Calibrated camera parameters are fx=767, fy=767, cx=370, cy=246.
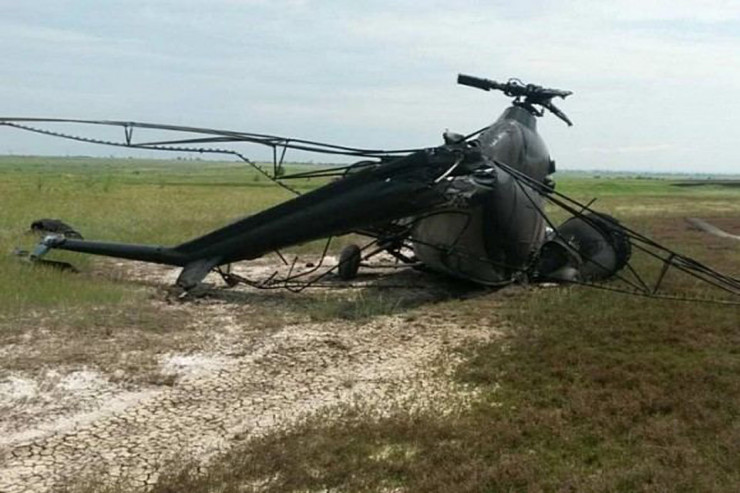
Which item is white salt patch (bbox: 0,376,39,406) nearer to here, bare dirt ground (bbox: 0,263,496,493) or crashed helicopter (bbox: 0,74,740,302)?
bare dirt ground (bbox: 0,263,496,493)

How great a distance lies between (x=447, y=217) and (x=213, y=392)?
18.6ft

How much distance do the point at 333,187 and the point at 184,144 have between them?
2.23 metres

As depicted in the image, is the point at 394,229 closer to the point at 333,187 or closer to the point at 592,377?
the point at 333,187

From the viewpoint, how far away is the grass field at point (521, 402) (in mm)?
5215

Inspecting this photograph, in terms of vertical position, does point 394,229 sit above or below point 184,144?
below

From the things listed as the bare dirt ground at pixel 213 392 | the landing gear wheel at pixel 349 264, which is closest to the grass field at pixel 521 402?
the bare dirt ground at pixel 213 392

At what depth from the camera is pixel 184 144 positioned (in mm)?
10398

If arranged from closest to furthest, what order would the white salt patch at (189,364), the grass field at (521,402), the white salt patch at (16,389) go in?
1. the grass field at (521,402)
2. the white salt patch at (16,389)
3. the white salt patch at (189,364)

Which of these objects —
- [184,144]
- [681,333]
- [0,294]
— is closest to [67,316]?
[0,294]

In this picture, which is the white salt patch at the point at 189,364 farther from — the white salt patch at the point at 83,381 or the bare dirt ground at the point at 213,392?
the white salt patch at the point at 83,381

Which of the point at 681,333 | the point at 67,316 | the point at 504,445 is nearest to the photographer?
the point at 504,445

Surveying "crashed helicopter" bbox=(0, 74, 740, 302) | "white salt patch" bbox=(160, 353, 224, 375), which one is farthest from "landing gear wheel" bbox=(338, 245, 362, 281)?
"white salt patch" bbox=(160, 353, 224, 375)

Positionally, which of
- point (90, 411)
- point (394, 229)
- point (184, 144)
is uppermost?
point (184, 144)

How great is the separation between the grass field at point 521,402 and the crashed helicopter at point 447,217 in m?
0.68
